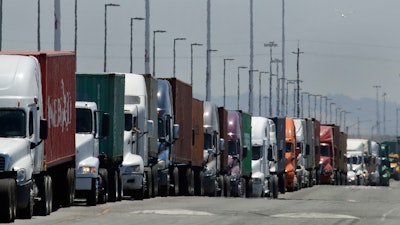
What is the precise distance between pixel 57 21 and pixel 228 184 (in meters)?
10.6

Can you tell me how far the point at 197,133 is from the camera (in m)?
57.0

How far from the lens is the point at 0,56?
30.0m

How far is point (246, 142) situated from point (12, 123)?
38.0m

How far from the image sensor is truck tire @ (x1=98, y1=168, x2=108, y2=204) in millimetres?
39216

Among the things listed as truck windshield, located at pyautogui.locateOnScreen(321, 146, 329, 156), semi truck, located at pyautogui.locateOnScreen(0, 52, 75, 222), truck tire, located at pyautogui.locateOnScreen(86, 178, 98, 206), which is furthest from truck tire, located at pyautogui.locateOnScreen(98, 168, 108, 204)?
truck windshield, located at pyautogui.locateOnScreen(321, 146, 329, 156)

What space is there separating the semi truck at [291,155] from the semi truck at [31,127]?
45.4 m

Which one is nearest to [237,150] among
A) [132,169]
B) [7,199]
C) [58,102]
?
[132,169]

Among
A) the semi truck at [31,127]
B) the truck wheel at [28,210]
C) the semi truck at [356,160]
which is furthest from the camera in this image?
the semi truck at [356,160]

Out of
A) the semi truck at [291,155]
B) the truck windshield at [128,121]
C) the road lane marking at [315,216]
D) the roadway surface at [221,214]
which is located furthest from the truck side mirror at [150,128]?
the semi truck at [291,155]

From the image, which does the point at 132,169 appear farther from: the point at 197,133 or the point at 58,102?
the point at 197,133

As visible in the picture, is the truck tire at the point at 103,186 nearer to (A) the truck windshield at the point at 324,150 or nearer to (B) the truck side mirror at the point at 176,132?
(B) the truck side mirror at the point at 176,132

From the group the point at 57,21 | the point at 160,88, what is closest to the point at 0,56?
the point at 160,88

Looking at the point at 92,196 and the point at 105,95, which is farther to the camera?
the point at 105,95

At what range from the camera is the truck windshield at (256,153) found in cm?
6969
